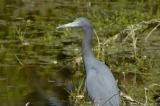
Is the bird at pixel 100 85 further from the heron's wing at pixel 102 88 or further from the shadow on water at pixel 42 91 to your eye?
the shadow on water at pixel 42 91

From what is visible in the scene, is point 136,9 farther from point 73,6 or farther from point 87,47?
point 87,47

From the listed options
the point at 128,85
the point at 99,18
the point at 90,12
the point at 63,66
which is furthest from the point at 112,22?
the point at 128,85

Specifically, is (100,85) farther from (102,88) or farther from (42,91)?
(42,91)

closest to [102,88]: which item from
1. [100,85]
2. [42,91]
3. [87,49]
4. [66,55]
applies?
[100,85]

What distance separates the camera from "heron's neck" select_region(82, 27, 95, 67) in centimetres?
682

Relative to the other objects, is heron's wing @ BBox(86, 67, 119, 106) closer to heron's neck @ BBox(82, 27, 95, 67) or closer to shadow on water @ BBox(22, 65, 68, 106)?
heron's neck @ BBox(82, 27, 95, 67)

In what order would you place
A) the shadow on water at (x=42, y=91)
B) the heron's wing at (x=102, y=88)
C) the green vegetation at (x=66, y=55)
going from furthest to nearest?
the green vegetation at (x=66, y=55), the shadow on water at (x=42, y=91), the heron's wing at (x=102, y=88)

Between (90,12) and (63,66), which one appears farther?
(90,12)

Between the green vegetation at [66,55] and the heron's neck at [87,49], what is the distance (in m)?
0.46

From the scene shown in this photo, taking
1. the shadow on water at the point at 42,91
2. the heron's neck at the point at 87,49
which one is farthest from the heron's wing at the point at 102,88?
the shadow on water at the point at 42,91

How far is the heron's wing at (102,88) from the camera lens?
Answer: 19.9ft

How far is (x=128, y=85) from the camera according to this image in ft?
26.8

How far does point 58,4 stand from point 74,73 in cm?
645

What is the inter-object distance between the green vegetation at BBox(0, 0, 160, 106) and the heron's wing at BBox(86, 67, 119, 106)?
0.36 meters
